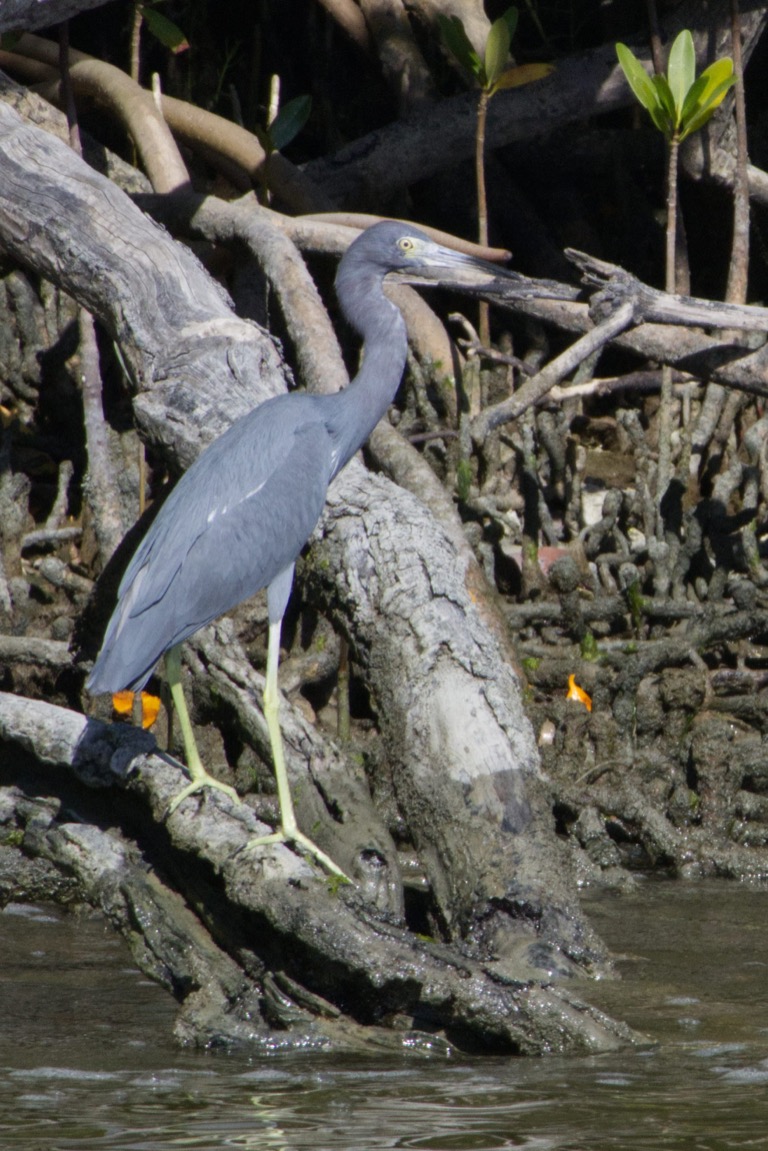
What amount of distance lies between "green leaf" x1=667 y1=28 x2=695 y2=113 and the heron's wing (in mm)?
2747

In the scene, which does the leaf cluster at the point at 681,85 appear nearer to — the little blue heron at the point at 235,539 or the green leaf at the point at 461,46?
the green leaf at the point at 461,46

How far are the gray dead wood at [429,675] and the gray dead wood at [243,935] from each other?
76mm

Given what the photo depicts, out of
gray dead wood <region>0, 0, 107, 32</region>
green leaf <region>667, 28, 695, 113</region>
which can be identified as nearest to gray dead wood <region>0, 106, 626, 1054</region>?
gray dead wood <region>0, 0, 107, 32</region>

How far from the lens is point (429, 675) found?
12.2ft

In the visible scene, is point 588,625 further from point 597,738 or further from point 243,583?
point 243,583

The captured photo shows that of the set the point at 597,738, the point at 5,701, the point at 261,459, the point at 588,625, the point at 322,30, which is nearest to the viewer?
A: the point at 5,701

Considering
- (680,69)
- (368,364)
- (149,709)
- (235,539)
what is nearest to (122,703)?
(149,709)

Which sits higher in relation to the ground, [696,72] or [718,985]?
[696,72]

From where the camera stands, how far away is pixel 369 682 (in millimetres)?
3883

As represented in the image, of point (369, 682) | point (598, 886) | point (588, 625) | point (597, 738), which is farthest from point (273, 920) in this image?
point (588, 625)

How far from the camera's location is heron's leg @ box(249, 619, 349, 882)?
353cm

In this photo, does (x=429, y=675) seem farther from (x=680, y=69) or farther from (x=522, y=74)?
(x=522, y=74)

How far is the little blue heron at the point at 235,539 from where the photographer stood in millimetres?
3775

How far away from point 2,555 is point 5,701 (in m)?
2.62
